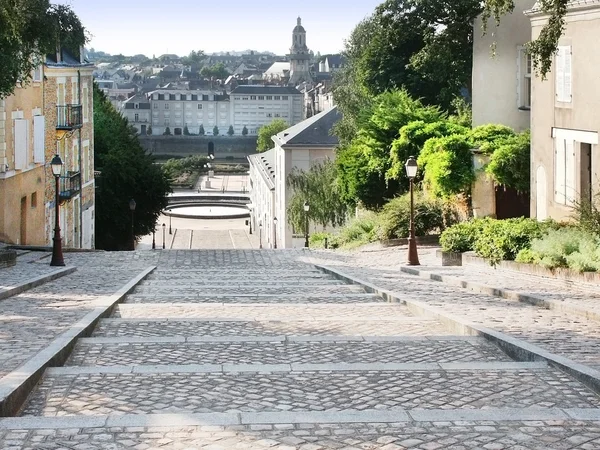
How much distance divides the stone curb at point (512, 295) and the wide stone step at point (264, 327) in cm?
166

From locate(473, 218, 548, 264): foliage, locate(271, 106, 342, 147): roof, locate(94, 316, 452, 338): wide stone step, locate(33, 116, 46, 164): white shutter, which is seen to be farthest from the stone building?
locate(94, 316, 452, 338): wide stone step

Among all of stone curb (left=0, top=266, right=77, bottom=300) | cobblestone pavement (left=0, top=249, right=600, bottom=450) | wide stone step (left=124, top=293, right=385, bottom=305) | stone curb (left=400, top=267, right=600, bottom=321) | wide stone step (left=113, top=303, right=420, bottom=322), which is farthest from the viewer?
stone curb (left=0, top=266, right=77, bottom=300)

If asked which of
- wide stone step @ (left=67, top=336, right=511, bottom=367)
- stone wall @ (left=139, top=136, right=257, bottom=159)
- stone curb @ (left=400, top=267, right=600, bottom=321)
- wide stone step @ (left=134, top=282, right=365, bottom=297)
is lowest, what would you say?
wide stone step @ (left=134, top=282, right=365, bottom=297)

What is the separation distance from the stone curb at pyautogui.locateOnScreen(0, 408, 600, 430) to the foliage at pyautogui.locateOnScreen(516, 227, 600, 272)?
867cm

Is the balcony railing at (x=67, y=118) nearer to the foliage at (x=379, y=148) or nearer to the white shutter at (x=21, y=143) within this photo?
the white shutter at (x=21, y=143)

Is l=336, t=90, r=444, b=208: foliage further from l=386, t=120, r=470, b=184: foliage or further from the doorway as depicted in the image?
the doorway

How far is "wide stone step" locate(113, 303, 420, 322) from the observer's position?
11703 millimetres

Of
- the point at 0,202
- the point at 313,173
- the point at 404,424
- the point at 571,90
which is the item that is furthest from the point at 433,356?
the point at 313,173

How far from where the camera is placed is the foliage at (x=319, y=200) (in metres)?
52.7

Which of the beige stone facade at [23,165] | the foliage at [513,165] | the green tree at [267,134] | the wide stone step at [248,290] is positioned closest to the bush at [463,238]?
the wide stone step at [248,290]

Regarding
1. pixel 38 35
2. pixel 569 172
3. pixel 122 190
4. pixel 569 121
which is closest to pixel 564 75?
pixel 569 121

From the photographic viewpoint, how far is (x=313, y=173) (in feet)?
182

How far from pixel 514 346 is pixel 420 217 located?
2104 centimetres

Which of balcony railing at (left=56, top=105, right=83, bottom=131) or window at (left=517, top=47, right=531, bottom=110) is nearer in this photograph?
window at (left=517, top=47, right=531, bottom=110)
